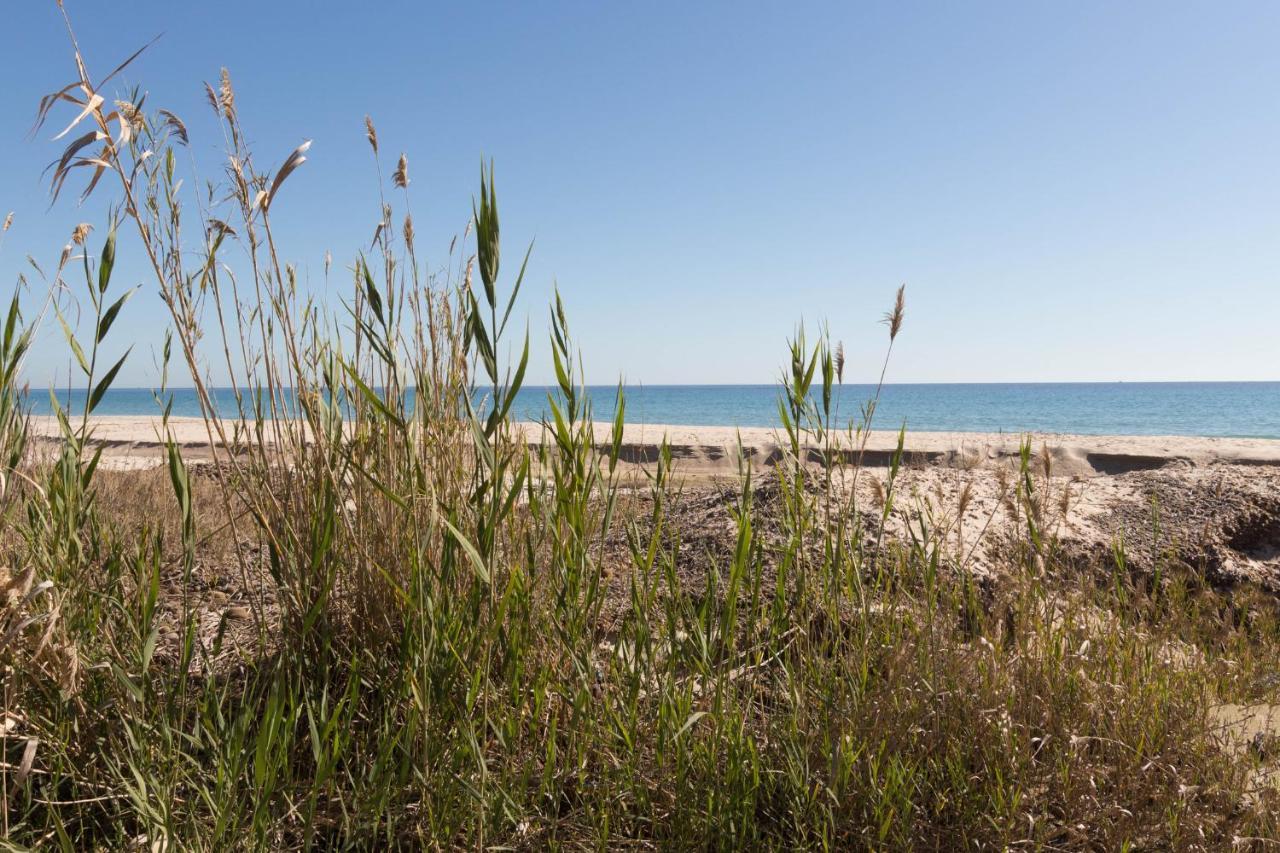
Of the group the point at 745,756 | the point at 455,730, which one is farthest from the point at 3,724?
the point at 745,756

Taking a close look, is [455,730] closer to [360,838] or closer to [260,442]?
[360,838]

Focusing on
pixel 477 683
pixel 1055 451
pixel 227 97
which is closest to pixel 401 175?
pixel 227 97

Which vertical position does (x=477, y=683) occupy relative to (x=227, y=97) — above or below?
below

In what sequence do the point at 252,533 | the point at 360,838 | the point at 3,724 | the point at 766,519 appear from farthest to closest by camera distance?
the point at 252,533 < the point at 766,519 < the point at 360,838 < the point at 3,724

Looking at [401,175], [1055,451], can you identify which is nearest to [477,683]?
[401,175]

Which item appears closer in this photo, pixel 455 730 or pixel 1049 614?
pixel 455 730

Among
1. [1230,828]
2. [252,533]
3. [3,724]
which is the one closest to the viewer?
[3,724]

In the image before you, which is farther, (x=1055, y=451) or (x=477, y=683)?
(x=1055, y=451)

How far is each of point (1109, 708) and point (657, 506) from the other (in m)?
1.17

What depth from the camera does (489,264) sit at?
4.45ft

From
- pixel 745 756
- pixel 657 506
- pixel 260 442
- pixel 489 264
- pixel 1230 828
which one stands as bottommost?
pixel 1230 828

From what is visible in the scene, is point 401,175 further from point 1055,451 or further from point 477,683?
point 1055,451

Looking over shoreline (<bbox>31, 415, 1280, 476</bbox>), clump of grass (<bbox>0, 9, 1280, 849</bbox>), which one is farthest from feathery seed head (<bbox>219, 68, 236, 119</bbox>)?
shoreline (<bbox>31, 415, 1280, 476</bbox>)

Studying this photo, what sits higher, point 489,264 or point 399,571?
point 489,264
